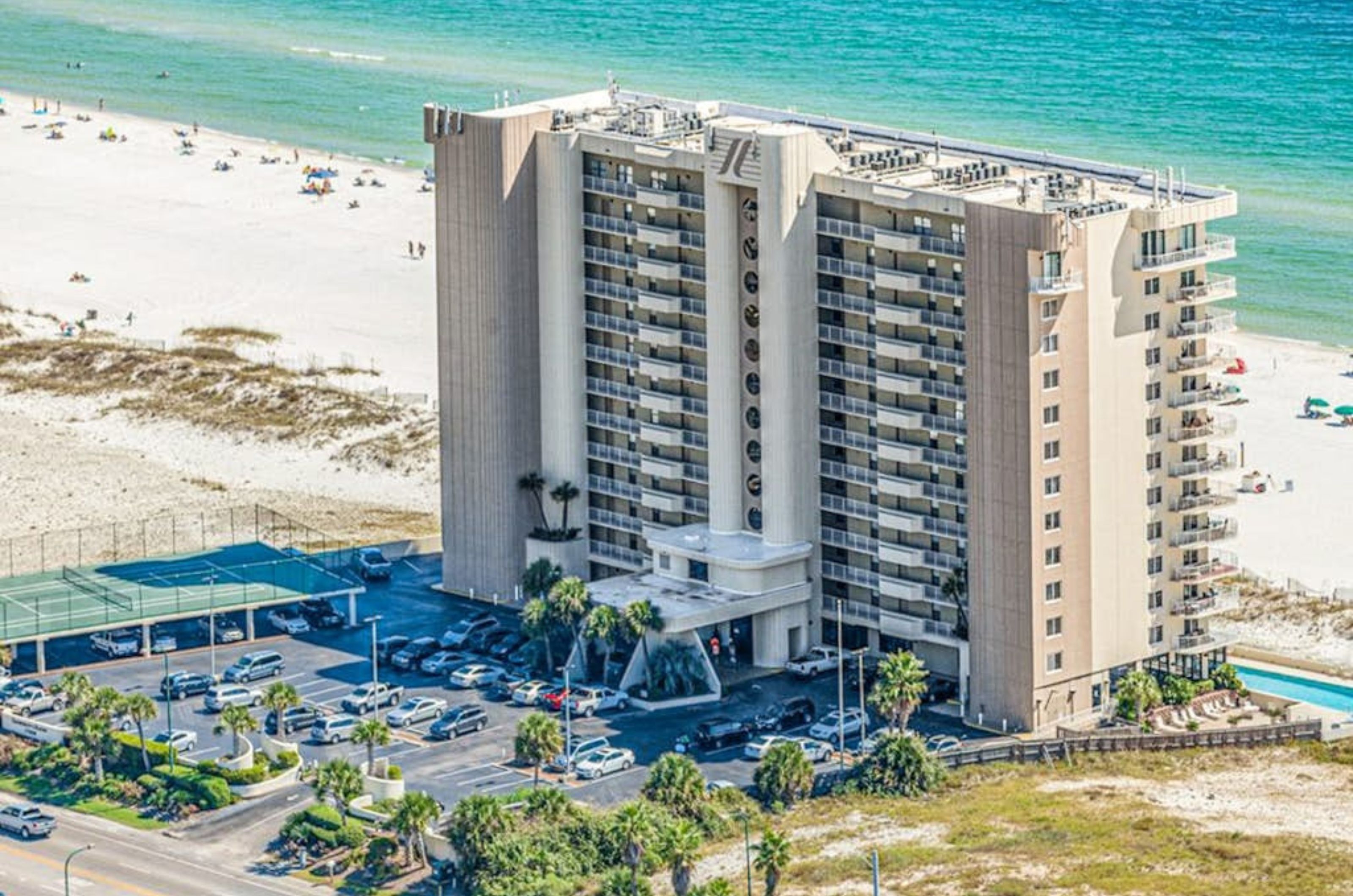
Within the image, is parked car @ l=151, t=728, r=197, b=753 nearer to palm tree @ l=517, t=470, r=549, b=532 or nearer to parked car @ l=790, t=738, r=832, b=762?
palm tree @ l=517, t=470, r=549, b=532

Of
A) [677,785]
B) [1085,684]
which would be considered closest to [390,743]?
[677,785]

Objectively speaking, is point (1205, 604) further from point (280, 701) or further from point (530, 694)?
point (280, 701)

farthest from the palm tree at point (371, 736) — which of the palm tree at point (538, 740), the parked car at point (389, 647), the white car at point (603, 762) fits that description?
the parked car at point (389, 647)

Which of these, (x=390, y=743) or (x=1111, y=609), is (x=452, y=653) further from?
(x=1111, y=609)

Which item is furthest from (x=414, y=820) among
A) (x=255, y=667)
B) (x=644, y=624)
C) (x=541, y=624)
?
(x=255, y=667)

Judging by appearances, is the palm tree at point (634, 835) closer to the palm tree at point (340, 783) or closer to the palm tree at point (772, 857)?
the palm tree at point (772, 857)

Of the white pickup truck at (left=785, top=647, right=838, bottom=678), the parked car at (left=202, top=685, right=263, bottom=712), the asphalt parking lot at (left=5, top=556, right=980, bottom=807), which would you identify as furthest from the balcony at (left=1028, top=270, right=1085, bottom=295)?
the parked car at (left=202, top=685, right=263, bottom=712)
